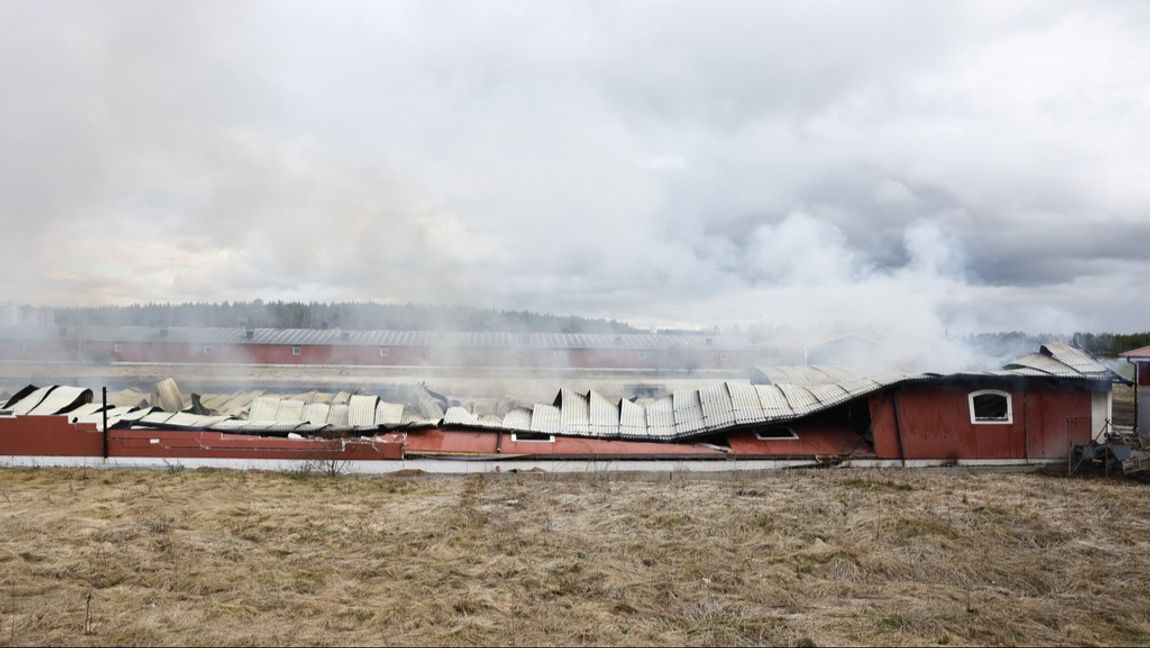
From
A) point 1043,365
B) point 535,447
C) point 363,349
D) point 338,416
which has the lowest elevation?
point 535,447

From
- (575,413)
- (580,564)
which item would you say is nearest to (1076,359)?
(575,413)

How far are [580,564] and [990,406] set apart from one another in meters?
14.1

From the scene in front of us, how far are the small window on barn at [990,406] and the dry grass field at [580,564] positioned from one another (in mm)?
3245

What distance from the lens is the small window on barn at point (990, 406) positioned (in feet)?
59.1

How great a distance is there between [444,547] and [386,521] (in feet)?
7.22

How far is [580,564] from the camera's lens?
9.40m

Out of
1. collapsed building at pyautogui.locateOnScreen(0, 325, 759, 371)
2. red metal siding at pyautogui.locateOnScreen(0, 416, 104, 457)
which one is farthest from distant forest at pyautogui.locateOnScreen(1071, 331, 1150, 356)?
red metal siding at pyautogui.locateOnScreen(0, 416, 104, 457)

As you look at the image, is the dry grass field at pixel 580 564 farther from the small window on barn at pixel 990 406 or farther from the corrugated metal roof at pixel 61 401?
the corrugated metal roof at pixel 61 401

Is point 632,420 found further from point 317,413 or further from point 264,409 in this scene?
point 264,409

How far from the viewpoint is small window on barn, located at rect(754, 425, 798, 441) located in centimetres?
1852

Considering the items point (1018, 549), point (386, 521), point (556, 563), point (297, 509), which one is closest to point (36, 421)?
point (297, 509)

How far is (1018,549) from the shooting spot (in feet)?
33.4

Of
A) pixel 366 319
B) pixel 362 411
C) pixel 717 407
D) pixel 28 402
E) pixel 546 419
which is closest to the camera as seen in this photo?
pixel 717 407

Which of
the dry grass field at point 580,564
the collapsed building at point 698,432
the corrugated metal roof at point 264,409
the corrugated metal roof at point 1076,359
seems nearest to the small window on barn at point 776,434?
the collapsed building at point 698,432
